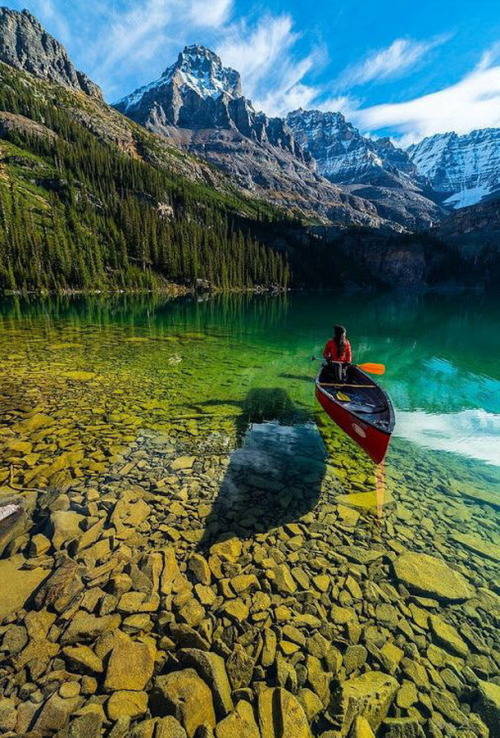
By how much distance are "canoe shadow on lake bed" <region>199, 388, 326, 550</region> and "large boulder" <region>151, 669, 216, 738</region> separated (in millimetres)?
2425

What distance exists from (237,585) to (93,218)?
131505 mm

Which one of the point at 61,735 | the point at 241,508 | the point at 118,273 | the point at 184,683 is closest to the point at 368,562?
the point at 241,508

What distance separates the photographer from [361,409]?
12.3 m

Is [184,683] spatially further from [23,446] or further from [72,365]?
[72,365]

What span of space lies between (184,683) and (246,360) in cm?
1963

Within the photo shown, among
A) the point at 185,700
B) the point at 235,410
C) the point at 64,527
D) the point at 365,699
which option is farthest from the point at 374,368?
the point at 185,700

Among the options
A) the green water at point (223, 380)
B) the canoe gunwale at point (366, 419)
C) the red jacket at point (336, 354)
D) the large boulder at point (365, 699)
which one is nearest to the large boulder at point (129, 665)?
the large boulder at point (365, 699)

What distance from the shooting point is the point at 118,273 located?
96500mm

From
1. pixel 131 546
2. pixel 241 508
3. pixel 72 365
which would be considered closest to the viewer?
pixel 131 546

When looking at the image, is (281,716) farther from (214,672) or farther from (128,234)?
(128,234)

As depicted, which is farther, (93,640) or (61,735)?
(93,640)

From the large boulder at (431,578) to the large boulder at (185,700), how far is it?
390 centimetres

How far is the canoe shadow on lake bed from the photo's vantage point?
7.44 metres

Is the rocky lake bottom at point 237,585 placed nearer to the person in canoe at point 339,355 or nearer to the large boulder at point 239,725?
the large boulder at point 239,725
